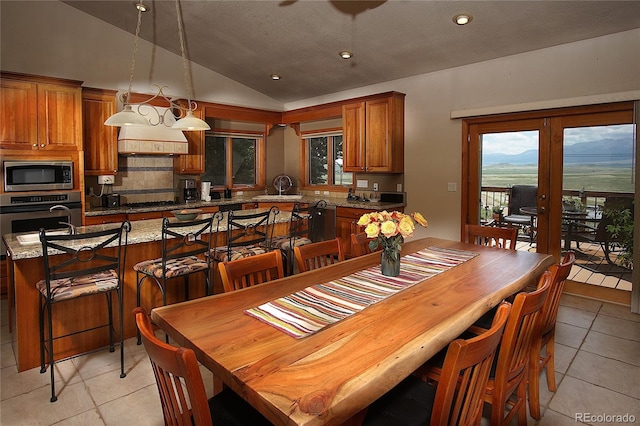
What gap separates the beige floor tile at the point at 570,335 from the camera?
9.66 ft

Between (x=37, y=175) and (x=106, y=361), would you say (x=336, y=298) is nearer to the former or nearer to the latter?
(x=106, y=361)

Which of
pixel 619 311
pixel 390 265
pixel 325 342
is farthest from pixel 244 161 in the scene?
pixel 325 342

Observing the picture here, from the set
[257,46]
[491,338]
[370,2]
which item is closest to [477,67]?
[370,2]

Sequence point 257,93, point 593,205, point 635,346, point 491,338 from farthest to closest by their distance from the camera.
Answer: point 257,93, point 593,205, point 635,346, point 491,338

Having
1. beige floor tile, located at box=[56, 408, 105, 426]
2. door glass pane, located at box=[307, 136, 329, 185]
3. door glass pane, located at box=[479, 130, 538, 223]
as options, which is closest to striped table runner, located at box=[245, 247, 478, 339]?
beige floor tile, located at box=[56, 408, 105, 426]

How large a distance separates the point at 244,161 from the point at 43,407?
5020 millimetres

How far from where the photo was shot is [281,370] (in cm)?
113

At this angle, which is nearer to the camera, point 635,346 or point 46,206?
point 635,346

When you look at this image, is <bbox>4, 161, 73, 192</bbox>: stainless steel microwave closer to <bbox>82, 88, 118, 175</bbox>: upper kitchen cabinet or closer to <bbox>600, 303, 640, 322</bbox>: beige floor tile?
<bbox>82, 88, 118, 175</bbox>: upper kitchen cabinet

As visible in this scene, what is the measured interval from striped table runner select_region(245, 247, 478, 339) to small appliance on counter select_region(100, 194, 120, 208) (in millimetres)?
4033

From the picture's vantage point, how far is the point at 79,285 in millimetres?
2402

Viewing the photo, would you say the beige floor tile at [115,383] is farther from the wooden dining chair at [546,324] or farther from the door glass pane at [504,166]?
the door glass pane at [504,166]

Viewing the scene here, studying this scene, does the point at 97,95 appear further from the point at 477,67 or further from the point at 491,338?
the point at 491,338

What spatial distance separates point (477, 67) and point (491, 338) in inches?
166
